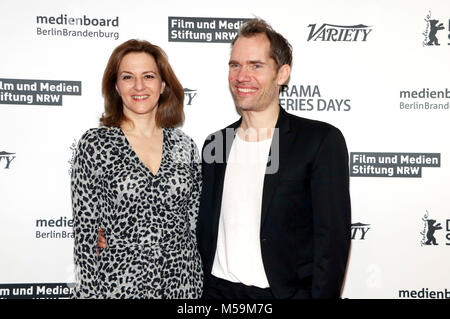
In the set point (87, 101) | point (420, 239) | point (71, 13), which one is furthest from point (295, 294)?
point (71, 13)

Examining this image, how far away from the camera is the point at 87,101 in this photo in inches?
131

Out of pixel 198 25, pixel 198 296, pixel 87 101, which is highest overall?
pixel 198 25

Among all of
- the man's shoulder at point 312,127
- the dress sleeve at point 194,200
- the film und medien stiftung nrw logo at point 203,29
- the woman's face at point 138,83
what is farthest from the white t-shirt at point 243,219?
the film und medien stiftung nrw logo at point 203,29

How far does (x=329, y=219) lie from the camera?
2.22 metres

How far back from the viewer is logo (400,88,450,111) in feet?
11.1

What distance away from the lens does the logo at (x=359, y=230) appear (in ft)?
11.1

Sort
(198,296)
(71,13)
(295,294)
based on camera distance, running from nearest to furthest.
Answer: (295,294), (198,296), (71,13)

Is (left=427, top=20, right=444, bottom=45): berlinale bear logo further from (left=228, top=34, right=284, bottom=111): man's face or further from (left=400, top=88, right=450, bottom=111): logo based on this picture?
(left=228, top=34, right=284, bottom=111): man's face

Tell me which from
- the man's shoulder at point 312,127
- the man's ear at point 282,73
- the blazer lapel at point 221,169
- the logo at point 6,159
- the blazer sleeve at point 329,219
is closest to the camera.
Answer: the blazer sleeve at point 329,219

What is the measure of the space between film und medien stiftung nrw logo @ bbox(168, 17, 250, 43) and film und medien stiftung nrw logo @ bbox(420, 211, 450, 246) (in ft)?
6.14

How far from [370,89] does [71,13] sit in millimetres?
2134

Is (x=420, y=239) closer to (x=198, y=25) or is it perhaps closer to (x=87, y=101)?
(x=198, y=25)

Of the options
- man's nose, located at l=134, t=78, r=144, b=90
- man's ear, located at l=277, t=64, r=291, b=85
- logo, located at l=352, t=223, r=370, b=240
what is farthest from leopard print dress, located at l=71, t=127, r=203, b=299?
logo, located at l=352, t=223, r=370, b=240

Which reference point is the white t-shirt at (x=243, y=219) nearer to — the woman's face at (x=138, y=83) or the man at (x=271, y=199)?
the man at (x=271, y=199)
